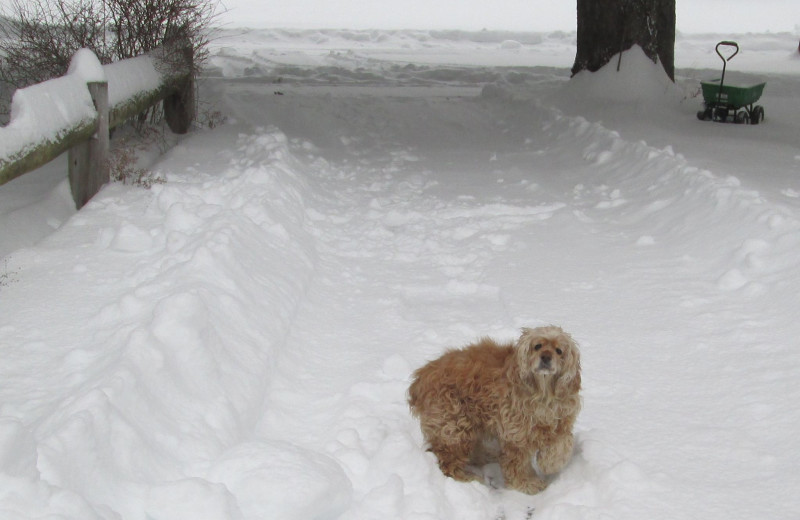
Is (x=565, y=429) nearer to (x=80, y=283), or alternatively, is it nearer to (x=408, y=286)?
(x=408, y=286)

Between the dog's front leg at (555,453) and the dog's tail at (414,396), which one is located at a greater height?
the dog's tail at (414,396)

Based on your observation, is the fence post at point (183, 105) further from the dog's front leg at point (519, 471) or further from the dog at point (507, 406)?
the dog's front leg at point (519, 471)

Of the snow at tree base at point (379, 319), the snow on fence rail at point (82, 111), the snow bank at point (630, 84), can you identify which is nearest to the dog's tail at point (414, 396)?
the snow at tree base at point (379, 319)

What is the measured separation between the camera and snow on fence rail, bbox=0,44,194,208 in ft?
20.2

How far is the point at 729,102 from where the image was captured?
1169cm

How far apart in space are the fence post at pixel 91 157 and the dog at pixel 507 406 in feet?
15.8

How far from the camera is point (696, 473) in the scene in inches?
155

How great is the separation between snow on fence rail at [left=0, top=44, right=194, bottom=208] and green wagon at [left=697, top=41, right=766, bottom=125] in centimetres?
749

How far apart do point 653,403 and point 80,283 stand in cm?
378

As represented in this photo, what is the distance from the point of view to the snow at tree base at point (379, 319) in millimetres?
3629

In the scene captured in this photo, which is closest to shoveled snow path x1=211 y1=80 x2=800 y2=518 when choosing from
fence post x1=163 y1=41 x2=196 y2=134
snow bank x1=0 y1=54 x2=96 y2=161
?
snow bank x1=0 y1=54 x2=96 y2=161

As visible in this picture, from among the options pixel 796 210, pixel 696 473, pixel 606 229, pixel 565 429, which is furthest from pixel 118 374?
pixel 796 210

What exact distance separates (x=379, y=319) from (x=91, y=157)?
3.67 m

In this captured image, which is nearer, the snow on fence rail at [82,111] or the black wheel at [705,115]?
the snow on fence rail at [82,111]
